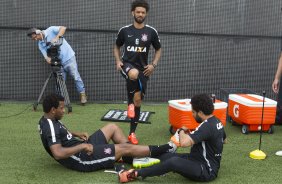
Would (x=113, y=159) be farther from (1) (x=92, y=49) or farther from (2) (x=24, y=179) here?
(1) (x=92, y=49)

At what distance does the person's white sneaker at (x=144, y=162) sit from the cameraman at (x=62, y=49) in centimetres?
323

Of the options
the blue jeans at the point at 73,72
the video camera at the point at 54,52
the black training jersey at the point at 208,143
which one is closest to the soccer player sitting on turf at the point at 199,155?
the black training jersey at the point at 208,143

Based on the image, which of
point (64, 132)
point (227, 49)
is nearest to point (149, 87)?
point (227, 49)

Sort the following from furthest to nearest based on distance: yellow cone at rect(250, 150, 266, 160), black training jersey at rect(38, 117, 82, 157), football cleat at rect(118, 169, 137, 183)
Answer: yellow cone at rect(250, 150, 266, 160) → black training jersey at rect(38, 117, 82, 157) → football cleat at rect(118, 169, 137, 183)

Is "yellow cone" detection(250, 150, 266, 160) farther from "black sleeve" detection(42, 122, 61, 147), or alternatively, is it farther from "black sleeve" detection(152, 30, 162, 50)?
"black sleeve" detection(42, 122, 61, 147)

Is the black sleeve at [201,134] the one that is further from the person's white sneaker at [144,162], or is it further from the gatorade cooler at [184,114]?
the gatorade cooler at [184,114]

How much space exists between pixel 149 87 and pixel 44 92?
6.13ft

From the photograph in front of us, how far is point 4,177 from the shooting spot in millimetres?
4172

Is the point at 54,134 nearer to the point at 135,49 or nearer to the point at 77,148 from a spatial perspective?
the point at 77,148

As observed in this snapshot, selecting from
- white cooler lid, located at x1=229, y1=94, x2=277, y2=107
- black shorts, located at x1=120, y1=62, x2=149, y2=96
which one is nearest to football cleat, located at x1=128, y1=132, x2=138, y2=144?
black shorts, located at x1=120, y1=62, x2=149, y2=96

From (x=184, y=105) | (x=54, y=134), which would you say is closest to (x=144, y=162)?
(x=54, y=134)

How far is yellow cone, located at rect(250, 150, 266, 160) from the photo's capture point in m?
4.82

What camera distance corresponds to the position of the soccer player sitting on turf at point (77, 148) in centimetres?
412

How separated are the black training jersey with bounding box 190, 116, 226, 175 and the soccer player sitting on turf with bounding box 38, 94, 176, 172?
0.53 meters
